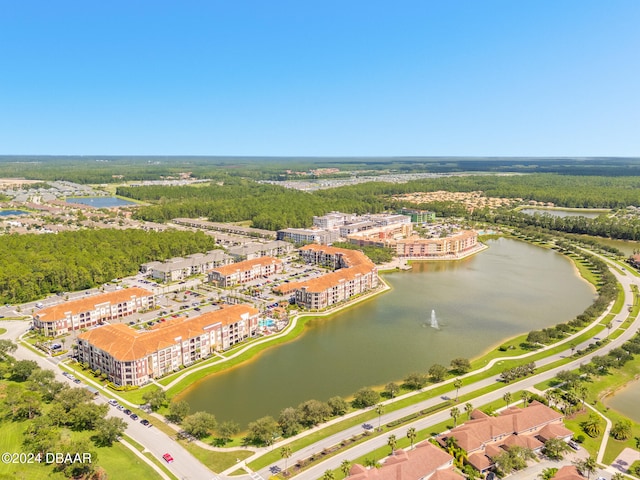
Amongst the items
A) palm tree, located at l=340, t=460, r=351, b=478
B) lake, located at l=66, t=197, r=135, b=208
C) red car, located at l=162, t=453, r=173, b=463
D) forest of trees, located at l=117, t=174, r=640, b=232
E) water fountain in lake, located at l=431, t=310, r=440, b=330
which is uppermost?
forest of trees, located at l=117, t=174, r=640, b=232

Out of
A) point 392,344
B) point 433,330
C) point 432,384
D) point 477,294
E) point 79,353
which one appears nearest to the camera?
point 432,384

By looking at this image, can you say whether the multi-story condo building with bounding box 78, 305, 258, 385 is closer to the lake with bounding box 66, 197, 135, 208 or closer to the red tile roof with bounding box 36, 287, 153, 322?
the red tile roof with bounding box 36, 287, 153, 322

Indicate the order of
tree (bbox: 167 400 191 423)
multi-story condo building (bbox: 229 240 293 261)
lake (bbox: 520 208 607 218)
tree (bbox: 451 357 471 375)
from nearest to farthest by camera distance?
tree (bbox: 167 400 191 423), tree (bbox: 451 357 471 375), multi-story condo building (bbox: 229 240 293 261), lake (bbox: 520 208 607 218)

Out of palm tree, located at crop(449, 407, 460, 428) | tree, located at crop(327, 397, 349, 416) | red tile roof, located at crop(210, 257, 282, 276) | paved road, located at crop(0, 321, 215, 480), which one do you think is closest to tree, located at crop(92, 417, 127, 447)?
paved road, located at crop(0, 321, 215, 480)

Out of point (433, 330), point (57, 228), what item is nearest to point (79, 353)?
point (433, 330)

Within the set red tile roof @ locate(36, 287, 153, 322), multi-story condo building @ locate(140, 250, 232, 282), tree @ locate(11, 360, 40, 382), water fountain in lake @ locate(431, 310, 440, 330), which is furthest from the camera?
multi-story condo building @ locate(140, 250, 232, 282)

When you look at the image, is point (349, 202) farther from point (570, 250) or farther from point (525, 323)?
point (525, 323)

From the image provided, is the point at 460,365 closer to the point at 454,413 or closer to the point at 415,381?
the point at 415,381
